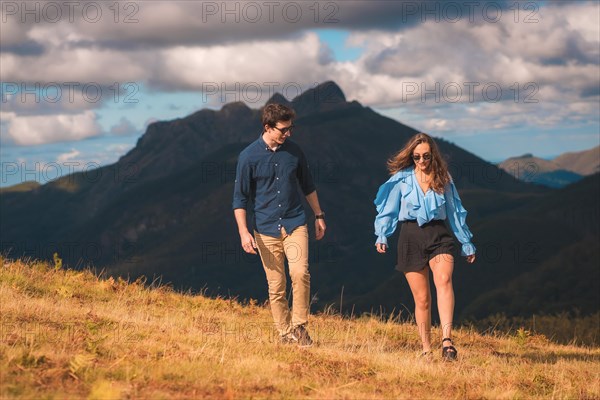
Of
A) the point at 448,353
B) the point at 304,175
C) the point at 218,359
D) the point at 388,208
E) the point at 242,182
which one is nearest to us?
the point at 218,359

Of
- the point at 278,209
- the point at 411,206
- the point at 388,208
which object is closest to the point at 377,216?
the point at 388,208

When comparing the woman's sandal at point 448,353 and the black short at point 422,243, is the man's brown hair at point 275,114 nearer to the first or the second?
the black short at point 422,243

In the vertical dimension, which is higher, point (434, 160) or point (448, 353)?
point (434, 160)

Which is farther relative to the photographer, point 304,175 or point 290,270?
point 304,175

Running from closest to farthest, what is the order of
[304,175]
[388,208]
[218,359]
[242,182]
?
[218,359] < [242,182] < [388,208] < [304,175]

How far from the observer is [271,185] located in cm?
916

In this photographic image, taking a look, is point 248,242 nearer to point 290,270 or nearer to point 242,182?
point 290,270

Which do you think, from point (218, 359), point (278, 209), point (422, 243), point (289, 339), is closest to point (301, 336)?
point (289, 339)

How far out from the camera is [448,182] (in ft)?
30.2

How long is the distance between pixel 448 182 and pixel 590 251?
164567 mm

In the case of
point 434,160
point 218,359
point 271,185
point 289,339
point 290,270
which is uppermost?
point 434,160

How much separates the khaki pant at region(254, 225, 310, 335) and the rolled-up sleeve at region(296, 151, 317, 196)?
620 millimetres

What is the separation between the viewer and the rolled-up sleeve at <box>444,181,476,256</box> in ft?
30.1

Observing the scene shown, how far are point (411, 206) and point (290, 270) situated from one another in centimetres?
164
